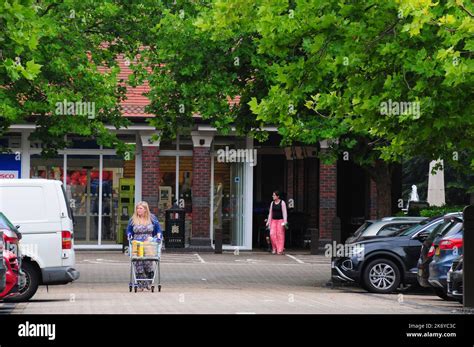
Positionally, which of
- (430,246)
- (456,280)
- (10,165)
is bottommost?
(456,280)

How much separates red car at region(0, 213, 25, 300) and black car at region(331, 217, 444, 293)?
8.14 m

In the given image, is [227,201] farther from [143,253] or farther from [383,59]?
[383,59]

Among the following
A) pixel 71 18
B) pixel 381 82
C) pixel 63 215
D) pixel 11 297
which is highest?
pixel 71 18

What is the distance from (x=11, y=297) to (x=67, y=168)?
1896cm

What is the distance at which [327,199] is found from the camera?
39.3 meters

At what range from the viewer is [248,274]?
30.0 meters

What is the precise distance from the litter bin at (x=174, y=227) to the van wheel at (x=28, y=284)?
1703 cm

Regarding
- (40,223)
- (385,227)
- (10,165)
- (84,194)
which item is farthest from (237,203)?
(40,223)

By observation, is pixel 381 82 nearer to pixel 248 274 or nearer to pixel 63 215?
pixel 63 215

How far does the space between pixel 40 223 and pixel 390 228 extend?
7748 millimetres

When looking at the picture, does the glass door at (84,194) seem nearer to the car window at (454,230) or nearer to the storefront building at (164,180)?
the storefront building at (164,180)

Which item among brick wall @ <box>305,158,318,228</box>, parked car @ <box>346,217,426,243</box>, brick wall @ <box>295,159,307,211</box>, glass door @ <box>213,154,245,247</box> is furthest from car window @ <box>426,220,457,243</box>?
brick wall @ <box>295,159,307,211</box>

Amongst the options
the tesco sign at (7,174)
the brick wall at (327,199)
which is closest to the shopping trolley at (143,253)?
the tesco sign at (7,174)
